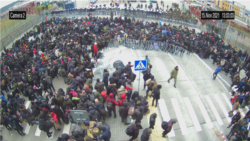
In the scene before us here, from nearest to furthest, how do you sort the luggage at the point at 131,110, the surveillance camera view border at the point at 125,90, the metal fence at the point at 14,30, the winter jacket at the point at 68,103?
the luggage at the point at 131,110, the surveillance camera view border at the point at 125,90, the winter jacket at the point at 68,103, the metal fence at the point at 14,30

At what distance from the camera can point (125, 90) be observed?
10.2 metres

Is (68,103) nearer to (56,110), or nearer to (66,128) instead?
(56,110)

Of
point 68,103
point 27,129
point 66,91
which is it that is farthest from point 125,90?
point 27,129

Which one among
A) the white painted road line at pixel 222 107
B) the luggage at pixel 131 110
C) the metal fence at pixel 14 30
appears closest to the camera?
the luggage at pixel 131 110

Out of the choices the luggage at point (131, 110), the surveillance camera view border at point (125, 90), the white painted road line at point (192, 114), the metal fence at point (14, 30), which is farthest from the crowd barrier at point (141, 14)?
the luggage at point (131, 110)

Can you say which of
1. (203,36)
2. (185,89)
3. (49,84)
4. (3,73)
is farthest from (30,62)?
(203,36)

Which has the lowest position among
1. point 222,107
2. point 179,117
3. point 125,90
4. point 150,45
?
point 179,117

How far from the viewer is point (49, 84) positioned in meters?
12.2

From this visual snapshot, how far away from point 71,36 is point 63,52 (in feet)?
14.0

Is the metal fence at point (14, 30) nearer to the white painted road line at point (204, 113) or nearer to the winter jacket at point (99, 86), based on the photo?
the winter jacket at point (99, 86)

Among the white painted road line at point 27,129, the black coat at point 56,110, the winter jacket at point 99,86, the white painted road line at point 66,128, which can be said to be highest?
the winter jacket at point 99,86

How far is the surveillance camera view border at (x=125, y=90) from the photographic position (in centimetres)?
922

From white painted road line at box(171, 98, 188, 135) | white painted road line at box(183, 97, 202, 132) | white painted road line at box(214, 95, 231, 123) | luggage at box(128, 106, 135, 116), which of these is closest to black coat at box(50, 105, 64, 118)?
luggage at box(128, 106, 135, 116)

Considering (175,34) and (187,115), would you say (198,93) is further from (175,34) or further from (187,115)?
(175,34)
